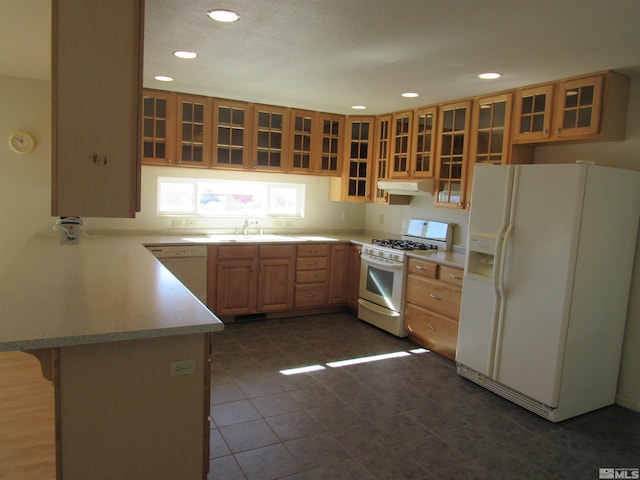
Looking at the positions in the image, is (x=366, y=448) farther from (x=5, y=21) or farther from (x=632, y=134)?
(x=5, y=21)

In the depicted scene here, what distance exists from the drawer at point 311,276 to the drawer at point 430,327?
3.64 feet

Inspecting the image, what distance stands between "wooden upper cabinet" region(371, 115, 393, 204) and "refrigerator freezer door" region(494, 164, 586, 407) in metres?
2.16

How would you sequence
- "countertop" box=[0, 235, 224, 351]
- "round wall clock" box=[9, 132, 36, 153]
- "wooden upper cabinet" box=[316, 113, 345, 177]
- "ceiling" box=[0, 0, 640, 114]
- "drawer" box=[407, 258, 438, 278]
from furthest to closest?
"wooden upper cabinet" box=[316, 113, 345, 177], "round wall clock" box=[9, 132, 36, 153], "drawer" box=[407, 258, 438, 278], "ceiling" box=[0, 0, 640, 114], "countertop" box=[0, 235, 224, 351]

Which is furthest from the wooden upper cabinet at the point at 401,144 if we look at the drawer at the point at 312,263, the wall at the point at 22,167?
the wall at the point at 22,167

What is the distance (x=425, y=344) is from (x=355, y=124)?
2679 millimetres

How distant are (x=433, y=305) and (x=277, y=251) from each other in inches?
68.3

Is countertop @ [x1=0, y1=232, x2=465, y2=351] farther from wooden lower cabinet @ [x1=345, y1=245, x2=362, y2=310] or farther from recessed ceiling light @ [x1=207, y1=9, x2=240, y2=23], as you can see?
wooden lower cabinet @ [x1=345, y1=245, x2=362, y2=310]

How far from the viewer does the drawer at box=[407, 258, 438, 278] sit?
162 inches

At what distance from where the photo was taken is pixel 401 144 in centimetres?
498

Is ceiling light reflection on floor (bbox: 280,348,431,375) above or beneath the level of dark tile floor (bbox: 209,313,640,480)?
above

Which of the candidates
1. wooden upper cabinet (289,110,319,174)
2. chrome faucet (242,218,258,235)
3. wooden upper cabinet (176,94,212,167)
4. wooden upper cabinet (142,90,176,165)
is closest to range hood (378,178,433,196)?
wooden upper cabinet (289,110,319,174)

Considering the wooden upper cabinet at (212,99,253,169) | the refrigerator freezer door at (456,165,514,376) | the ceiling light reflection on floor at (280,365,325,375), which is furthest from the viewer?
the wooden upper cabinet at (212,99,253,169)

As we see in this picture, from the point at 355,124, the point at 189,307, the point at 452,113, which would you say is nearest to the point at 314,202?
the point at 355,124

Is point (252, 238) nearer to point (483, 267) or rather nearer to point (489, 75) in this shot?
point (483, 267)
